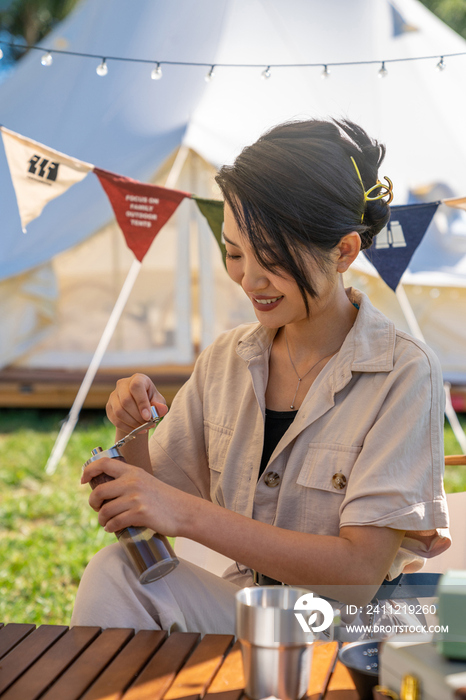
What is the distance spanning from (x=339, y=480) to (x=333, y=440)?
0.22 ft

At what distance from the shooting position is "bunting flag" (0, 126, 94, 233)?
2.17 meters

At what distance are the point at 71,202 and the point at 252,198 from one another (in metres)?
2.85

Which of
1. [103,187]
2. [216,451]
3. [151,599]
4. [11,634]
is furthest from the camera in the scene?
[103,187]

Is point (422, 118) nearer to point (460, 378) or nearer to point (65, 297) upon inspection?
point (460, 378)

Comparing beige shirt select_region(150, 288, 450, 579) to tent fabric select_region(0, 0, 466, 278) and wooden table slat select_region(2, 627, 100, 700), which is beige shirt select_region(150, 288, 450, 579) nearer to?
wooden table slat select_region(2, 627, 100, 700)

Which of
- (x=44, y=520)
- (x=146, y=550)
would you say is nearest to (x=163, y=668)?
(x=146, y=550)

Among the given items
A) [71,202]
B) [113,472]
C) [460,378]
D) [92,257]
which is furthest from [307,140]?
[460,378]

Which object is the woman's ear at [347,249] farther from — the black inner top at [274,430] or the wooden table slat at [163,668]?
the wooden table slat at [163,668]

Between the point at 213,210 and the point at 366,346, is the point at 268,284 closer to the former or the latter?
the point at 366,346

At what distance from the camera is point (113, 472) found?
3.22 ft

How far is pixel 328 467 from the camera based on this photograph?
1195 millimetres

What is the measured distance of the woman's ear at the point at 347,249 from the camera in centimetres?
122

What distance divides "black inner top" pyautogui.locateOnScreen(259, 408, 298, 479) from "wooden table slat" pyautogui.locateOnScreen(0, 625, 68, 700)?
49 cm

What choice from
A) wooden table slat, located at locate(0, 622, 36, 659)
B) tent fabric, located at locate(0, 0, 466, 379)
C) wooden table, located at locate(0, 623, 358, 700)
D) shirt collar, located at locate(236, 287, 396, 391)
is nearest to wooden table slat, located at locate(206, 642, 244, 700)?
wooden table, located at locate(0, 623, 358, 700)
